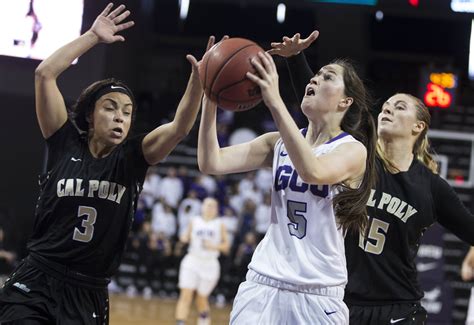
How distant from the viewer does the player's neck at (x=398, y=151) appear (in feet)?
15.4

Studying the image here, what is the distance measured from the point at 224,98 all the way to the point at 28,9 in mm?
4632

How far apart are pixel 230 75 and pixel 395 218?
5.11 feet

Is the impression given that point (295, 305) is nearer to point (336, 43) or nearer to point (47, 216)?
point (47, 216)

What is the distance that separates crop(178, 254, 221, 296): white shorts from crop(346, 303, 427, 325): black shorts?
6257 mm

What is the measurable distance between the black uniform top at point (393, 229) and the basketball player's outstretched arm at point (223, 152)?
2.10 ft

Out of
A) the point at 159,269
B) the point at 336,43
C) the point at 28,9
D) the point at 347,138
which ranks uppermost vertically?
the point at 336,43

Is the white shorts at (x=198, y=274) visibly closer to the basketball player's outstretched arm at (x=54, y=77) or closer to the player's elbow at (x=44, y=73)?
the basketball player's outstretched arm at (x=54, y=77)

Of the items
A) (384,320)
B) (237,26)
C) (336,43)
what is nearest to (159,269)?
(336,43)

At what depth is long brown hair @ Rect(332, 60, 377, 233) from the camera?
350 cm

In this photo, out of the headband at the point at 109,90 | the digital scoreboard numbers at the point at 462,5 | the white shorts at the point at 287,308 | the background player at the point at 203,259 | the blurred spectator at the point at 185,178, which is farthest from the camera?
the blurred spectator at the point at 185,178

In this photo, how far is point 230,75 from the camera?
340cm

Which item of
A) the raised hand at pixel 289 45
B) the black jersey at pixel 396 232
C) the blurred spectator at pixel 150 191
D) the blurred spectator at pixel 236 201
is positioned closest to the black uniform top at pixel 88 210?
the raised hand at pixel 289 45

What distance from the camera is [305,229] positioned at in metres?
3.44

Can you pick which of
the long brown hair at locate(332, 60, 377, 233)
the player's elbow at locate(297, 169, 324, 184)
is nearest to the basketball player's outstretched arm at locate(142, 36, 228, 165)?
the long brown hair at locate(332, 60, 377, 233)
